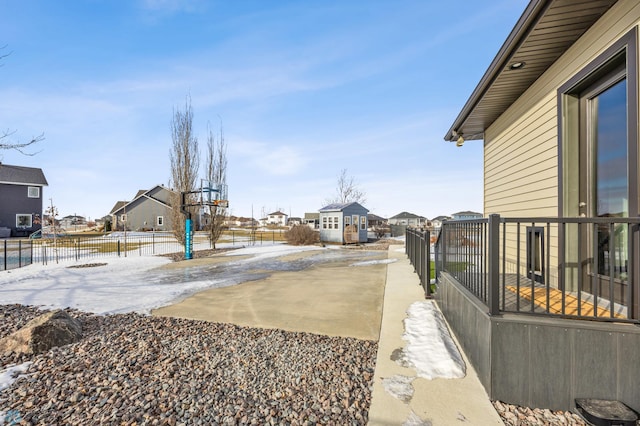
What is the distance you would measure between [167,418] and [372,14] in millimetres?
10589

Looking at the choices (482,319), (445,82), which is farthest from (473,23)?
(482,319)

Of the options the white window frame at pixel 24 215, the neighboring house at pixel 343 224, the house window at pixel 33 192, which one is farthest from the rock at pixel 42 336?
the house window at pixel 33 192

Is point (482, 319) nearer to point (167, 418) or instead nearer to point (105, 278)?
point (167, 418)

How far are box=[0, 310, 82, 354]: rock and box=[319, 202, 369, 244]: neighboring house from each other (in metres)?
16.1

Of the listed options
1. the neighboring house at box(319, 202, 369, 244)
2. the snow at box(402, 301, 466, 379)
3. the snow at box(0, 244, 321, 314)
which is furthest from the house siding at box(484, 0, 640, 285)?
the neighboring house at box(319, 202, 369, 244)

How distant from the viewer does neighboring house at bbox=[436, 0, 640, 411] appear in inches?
78.1

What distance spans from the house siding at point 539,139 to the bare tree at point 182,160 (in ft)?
46.2

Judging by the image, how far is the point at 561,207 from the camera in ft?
11.4

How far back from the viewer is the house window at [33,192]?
2484cm

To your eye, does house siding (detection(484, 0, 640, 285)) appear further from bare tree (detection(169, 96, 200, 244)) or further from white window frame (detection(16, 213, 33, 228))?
white window frame (detection(16, 213, 33, 228))

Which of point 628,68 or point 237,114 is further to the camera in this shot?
point 237,114

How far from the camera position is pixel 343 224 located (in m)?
19.0

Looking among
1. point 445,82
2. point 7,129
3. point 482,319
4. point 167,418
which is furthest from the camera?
point 445,82

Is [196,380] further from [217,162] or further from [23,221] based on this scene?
[23,221]
